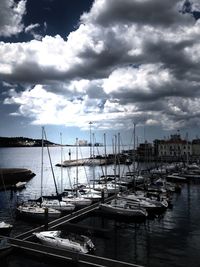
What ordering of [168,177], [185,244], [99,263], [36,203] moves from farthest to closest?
[168,177], [36,203], [185,244], [99,263]

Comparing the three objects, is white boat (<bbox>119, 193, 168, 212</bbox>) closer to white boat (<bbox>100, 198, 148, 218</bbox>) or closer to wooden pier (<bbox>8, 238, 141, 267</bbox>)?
white boat (<bbox>100, 198, 148, 218</bbox>)

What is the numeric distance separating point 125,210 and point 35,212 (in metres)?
13.0

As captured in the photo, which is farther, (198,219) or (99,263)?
(198,219)

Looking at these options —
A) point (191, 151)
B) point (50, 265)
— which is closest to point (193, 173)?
point (50, 265)

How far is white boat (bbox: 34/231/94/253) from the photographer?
30.4 meters

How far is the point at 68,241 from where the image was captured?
102 feet

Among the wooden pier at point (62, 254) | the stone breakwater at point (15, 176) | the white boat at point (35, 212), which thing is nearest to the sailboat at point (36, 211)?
the white boat at point (35, 212)

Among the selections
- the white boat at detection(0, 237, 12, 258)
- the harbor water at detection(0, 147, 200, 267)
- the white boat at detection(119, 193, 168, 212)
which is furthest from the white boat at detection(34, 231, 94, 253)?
the white boat at detection(119, 193, 168, 212)

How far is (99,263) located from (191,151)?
588ft

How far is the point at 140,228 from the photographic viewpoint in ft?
138

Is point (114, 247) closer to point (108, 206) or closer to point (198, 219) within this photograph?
point (108, 206)

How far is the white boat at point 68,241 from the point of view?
30403mm

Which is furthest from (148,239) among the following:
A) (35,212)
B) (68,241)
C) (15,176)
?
(15,176)

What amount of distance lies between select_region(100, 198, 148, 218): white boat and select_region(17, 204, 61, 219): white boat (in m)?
7.52
